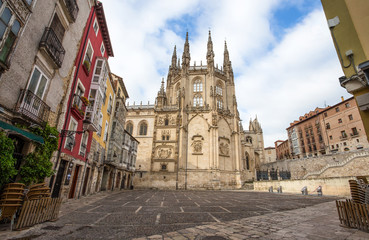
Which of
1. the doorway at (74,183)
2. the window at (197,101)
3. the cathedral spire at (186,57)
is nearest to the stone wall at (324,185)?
the window at (197,101)

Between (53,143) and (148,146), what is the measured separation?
91.4 ft

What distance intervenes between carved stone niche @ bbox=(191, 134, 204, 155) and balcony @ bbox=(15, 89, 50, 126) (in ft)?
89.5

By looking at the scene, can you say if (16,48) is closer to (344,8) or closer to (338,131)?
(344,8)

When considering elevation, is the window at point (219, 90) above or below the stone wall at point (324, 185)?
above

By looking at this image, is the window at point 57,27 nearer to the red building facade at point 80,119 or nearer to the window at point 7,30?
the red building facade at point 80,119

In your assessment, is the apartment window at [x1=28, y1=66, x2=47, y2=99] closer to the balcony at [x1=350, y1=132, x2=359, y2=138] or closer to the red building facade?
the red building facade

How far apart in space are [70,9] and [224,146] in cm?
3044

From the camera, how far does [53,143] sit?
7.76 meters

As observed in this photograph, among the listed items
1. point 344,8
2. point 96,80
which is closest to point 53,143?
point 96,80

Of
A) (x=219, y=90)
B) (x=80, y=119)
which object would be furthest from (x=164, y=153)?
(x=80, y=119)

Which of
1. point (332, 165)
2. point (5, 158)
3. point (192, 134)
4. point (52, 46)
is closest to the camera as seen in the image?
point (5, 158)

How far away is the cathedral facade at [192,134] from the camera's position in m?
31.9

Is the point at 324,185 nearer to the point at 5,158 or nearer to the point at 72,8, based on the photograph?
the point at 5,158

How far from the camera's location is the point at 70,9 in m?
→ 9.33
